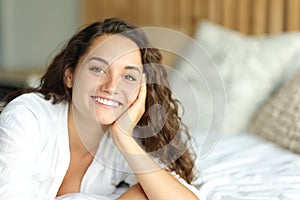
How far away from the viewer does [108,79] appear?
123cm

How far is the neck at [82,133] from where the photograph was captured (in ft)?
4.35

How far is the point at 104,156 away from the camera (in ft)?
4.71

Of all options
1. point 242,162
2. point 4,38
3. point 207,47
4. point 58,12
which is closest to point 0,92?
point 207,47

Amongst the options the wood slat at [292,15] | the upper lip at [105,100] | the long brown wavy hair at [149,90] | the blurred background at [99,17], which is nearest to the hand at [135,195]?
the long brown wavy hair at [149,90]

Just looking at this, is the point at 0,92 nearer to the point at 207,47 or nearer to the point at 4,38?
the point at 207,47

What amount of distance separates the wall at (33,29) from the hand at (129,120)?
2260 mm

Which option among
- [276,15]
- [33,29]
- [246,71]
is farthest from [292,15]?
[33,29]

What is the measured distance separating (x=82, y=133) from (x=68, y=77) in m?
0.15

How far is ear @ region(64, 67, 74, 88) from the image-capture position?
137cm

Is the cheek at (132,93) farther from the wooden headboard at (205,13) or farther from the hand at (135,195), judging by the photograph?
the wooden headboard at (205,13)

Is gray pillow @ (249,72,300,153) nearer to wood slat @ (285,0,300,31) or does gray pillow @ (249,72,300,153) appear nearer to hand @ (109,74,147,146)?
wood slat @ (285,0,300,31)

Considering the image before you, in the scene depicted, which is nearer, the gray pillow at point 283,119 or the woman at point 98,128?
the woman at point 98,128

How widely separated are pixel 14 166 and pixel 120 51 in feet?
1.11

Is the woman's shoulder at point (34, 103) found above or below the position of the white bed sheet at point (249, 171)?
above
